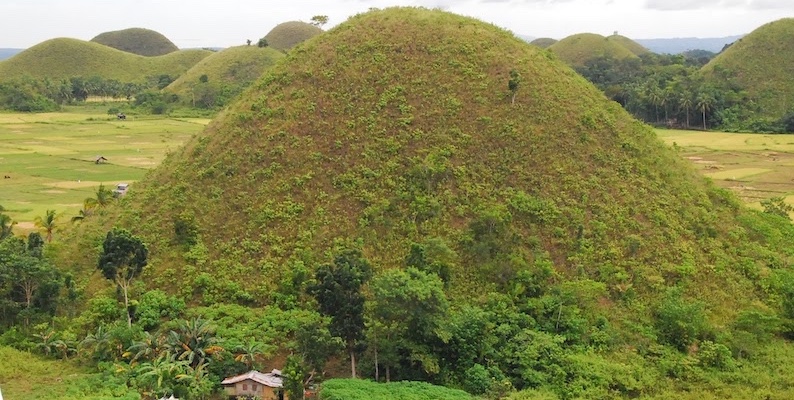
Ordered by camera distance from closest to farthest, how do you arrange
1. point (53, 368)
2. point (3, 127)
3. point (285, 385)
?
point (285, 385) → point (53, 368) → point (3, 127)

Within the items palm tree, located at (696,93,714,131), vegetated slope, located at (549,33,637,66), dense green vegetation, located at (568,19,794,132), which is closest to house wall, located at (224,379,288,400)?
dense green vegetation, located at (568,19,794,132)

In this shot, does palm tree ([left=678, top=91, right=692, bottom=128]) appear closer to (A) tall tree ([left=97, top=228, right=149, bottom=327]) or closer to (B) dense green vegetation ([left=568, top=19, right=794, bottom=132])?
(B) dense green vegetation ([left=568, top=19, right=794, bottom=132])

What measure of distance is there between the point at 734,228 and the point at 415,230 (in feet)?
36.7

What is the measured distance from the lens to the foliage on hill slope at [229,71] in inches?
3086

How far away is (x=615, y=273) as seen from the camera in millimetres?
19078

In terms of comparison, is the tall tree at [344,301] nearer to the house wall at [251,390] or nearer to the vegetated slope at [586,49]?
the house wall at [251,390]

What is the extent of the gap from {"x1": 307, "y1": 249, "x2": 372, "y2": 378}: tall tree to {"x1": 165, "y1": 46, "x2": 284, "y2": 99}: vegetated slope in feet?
210

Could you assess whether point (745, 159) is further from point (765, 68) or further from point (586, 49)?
point (586, 49)

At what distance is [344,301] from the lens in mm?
15094

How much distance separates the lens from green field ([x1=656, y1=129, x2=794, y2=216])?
35.7m

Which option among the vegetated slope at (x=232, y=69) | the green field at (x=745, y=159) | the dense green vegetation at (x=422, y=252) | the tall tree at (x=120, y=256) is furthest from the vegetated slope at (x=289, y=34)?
the tall tree at (x=120, y=256)

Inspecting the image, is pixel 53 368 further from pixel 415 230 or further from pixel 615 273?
pixel 615 273

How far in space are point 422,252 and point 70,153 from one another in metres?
39.5

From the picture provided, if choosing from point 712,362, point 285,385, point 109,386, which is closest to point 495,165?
point 712,362
